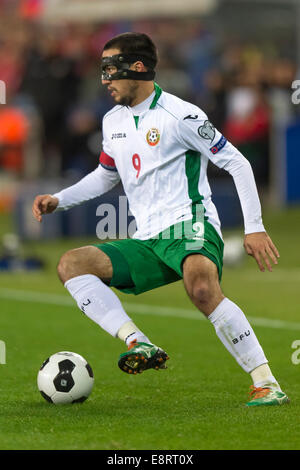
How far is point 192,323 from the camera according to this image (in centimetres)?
1001

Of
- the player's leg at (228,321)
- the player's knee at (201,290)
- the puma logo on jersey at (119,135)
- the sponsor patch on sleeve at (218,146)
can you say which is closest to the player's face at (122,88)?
the puma logo on jersey at (119,135)

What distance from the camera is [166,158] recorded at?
20.6 ft

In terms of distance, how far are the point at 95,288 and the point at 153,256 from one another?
0.38 meters

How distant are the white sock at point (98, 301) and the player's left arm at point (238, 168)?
33.1 inches

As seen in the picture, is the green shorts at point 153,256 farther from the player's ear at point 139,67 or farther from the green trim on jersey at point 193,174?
the player's ear at point 139,67

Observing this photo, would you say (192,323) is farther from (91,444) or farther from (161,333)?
(91,444)

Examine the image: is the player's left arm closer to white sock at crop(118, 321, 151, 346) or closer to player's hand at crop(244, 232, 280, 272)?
player's hand at crop(244, 232, 280, 272)

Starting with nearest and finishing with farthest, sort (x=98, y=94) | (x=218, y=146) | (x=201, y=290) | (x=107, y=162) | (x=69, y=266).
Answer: (x=201, y=290) → (x=218, y=146) → (x=69, y=266) → (x=107, y=162) → (x=98, y=94)

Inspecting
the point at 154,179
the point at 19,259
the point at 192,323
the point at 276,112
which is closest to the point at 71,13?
the point at 276,112

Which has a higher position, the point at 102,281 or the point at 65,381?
the point at 102,281

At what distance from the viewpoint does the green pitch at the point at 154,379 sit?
5.15 meters

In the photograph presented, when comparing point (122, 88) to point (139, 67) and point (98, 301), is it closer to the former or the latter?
point (139, 67)

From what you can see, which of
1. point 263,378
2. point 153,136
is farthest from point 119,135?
point 263,378

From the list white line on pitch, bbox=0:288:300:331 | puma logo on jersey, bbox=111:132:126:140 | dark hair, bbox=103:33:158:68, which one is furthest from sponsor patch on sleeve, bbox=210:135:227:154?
white line on pitch, bbox=0:288:300:331
